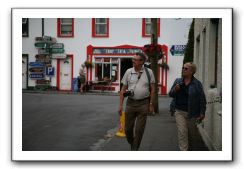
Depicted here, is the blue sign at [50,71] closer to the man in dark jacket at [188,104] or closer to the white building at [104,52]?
the white building at [104,52]

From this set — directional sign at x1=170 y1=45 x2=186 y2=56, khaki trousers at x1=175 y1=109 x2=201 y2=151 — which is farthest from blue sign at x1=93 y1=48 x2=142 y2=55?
khaki trousers at x1=175 y1=109 x2=201 y2=151

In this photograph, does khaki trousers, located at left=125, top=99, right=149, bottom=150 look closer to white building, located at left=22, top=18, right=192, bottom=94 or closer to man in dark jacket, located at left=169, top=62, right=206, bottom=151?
man in dark jacket, located at left=169, top=62, right=206, bottom=151

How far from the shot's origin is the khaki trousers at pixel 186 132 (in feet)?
23.7

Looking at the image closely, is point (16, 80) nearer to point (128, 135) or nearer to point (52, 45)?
point (128, 135)

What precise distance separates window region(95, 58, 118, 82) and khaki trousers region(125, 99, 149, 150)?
15030mm

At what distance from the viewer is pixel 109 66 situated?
23.5 metres

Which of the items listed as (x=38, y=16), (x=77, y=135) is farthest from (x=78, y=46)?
(x=38, y=16)

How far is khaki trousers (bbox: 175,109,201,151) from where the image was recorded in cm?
722

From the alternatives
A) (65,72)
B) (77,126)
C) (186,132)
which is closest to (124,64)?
(65,72)

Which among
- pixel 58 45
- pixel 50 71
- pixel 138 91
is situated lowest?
pixel 138 91

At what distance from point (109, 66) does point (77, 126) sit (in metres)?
11.6

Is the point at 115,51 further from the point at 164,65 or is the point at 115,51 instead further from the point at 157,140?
the point at 157,140

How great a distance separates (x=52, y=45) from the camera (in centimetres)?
2066

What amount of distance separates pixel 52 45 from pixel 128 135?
13.4 metres
